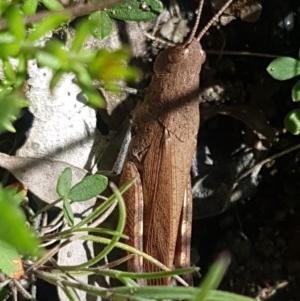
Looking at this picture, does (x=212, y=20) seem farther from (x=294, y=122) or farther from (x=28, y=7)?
(x=28, y=7)

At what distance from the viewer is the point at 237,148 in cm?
239

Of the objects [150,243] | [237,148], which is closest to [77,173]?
[150,243]

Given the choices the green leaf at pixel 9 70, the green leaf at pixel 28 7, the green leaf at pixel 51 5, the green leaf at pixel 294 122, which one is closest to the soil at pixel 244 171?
the green leaf at pixel 294 122

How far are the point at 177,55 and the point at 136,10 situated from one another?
372mm

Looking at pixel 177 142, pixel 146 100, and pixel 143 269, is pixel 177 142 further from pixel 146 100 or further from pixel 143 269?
pixel 143 269

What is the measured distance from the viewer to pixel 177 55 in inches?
85.0

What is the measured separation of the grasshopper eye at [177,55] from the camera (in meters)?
2.14

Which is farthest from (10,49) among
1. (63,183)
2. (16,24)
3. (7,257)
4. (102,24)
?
(102,24)

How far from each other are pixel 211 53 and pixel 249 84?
192 millimetres

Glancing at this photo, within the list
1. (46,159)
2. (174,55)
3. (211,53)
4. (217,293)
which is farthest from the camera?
(211,53)

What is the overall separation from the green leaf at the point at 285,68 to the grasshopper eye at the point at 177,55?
378mm

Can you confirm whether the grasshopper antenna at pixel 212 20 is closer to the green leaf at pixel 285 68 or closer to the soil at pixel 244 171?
the soil at pixel 244 171

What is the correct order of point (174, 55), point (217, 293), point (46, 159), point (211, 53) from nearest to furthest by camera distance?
point (217, 293)
point (46, 159)
point (174, 55)
point (211, 53)

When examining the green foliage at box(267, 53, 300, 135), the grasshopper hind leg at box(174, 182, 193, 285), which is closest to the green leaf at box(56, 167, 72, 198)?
the grasshopper hind leg at box(174, 182, 193, 285)
